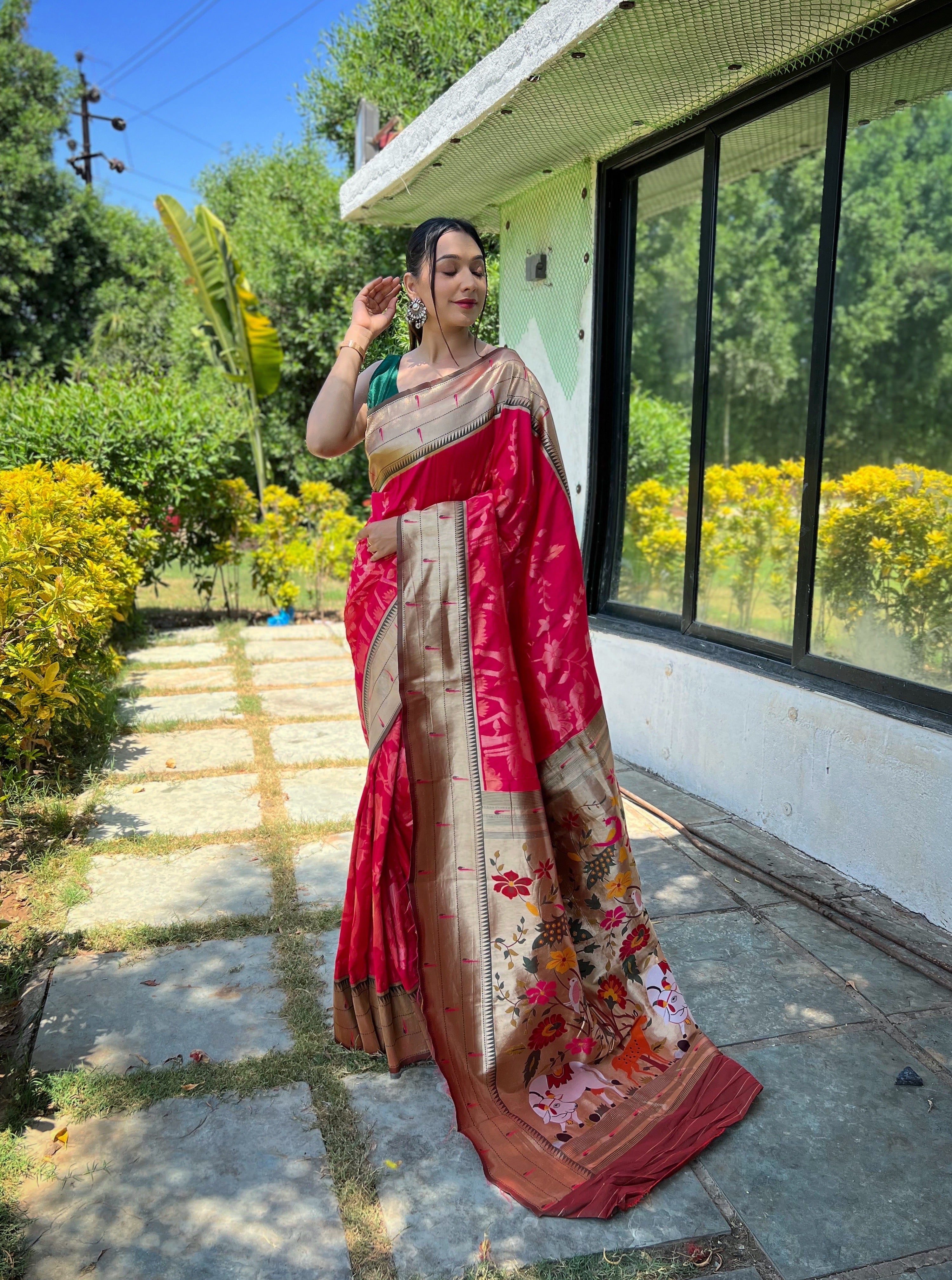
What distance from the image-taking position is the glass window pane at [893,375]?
15.8 ft

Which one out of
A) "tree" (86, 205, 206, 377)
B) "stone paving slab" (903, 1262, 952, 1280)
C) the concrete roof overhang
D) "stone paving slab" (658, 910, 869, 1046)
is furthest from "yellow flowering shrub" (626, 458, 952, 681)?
"tree" (86, 205, 206, 377)

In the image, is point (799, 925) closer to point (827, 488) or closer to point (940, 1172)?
point (940, 1172)

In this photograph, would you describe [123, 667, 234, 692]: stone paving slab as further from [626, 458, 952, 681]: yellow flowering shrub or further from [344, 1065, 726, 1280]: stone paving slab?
[344, 1065, 726, 1280]: stone paving slab

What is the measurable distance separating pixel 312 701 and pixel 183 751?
1039 mm

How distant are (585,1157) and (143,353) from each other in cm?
1720

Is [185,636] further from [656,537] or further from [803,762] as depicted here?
[803,762]

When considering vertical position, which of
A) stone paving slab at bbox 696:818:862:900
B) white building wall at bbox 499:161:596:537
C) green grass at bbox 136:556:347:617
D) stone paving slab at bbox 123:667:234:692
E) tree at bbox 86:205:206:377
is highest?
tree at bbox 86:205:206:377

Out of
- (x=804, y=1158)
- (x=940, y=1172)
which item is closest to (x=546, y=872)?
(x=804, y=1158)

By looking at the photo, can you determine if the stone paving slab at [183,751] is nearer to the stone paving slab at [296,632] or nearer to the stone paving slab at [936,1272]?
the stone paving slab at [296,632]

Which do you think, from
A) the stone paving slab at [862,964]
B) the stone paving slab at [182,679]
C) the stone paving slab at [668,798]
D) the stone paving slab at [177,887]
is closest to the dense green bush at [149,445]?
the stone paving slab at [182,679]

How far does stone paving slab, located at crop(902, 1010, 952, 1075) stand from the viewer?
7.39ft

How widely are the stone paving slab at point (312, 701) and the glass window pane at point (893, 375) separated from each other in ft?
8.78

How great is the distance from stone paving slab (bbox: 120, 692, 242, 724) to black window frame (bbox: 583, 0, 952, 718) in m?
2.09

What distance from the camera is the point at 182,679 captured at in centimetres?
593
